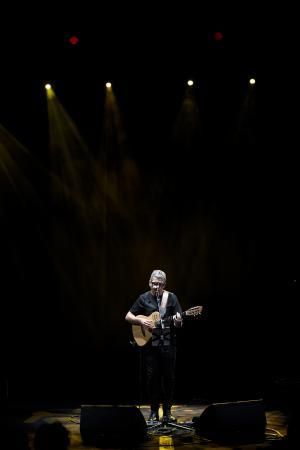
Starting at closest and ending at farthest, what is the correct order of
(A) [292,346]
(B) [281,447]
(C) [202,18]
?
(B) [281,447] < (C) [202,18] < (A) [292,346]

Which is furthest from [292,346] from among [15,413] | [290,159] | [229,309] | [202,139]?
[15,413]

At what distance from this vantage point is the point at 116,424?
16.5 ft

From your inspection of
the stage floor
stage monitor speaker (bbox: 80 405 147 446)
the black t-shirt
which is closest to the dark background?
the stage floor

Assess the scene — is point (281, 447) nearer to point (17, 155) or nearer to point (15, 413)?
point (15, 413)

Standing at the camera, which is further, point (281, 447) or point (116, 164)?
point (116, 164)

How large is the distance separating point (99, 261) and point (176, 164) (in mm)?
1940

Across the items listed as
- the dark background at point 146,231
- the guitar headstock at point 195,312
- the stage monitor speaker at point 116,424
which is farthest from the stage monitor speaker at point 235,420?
the dark background at point 146,231

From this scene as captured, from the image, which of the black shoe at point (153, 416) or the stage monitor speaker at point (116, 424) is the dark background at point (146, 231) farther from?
the stage monitor speaker at point (116, 424)

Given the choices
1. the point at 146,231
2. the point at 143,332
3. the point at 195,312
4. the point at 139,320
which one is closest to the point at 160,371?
the point at 143,332

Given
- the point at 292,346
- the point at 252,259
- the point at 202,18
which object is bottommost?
the point at 292,346

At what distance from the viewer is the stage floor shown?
5168mm

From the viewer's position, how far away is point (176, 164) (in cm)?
852

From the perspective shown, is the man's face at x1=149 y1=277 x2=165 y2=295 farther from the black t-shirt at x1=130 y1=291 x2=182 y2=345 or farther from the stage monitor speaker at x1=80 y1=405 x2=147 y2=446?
the stage monitor speaker at x1=80 y1=405 x2=147 y2=446

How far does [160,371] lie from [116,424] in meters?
1.26
